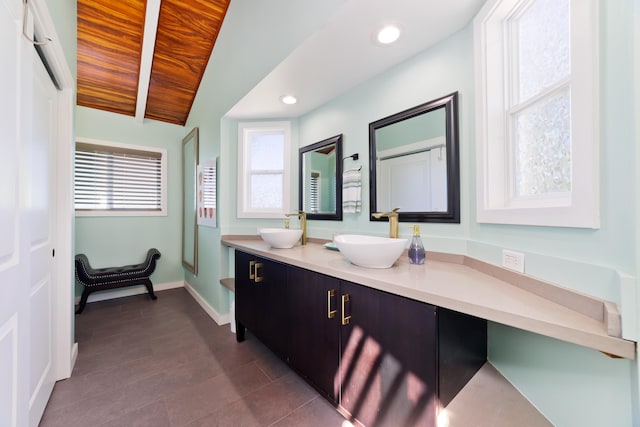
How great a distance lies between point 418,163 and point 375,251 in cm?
74

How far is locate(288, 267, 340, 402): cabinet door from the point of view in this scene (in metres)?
1.28

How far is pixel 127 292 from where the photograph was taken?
11.5 feet

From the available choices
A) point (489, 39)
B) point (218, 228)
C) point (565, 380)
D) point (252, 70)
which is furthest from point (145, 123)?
point (565, 380)

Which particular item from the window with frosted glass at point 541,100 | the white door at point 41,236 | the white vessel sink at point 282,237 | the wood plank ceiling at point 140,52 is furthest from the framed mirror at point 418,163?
the wood plank ceiling at point 140,52

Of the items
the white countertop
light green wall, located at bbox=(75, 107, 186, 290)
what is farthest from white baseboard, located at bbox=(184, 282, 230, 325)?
the white countertop

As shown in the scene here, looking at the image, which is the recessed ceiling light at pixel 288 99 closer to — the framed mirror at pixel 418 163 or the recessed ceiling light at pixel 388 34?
the framed mirror at pixel 418 163

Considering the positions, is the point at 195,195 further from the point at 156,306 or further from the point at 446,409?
the point at 446,409

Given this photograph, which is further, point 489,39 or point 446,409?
point 489,39

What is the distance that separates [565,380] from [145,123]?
4.83m

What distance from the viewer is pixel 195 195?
3328 millimetres

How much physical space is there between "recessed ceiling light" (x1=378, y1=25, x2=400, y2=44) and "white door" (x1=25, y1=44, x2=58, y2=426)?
186 cm

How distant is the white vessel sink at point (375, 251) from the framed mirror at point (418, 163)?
0.45m

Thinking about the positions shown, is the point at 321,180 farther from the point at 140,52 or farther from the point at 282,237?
the point at 140,52

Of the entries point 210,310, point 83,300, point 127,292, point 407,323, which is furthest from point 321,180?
point 127,292
